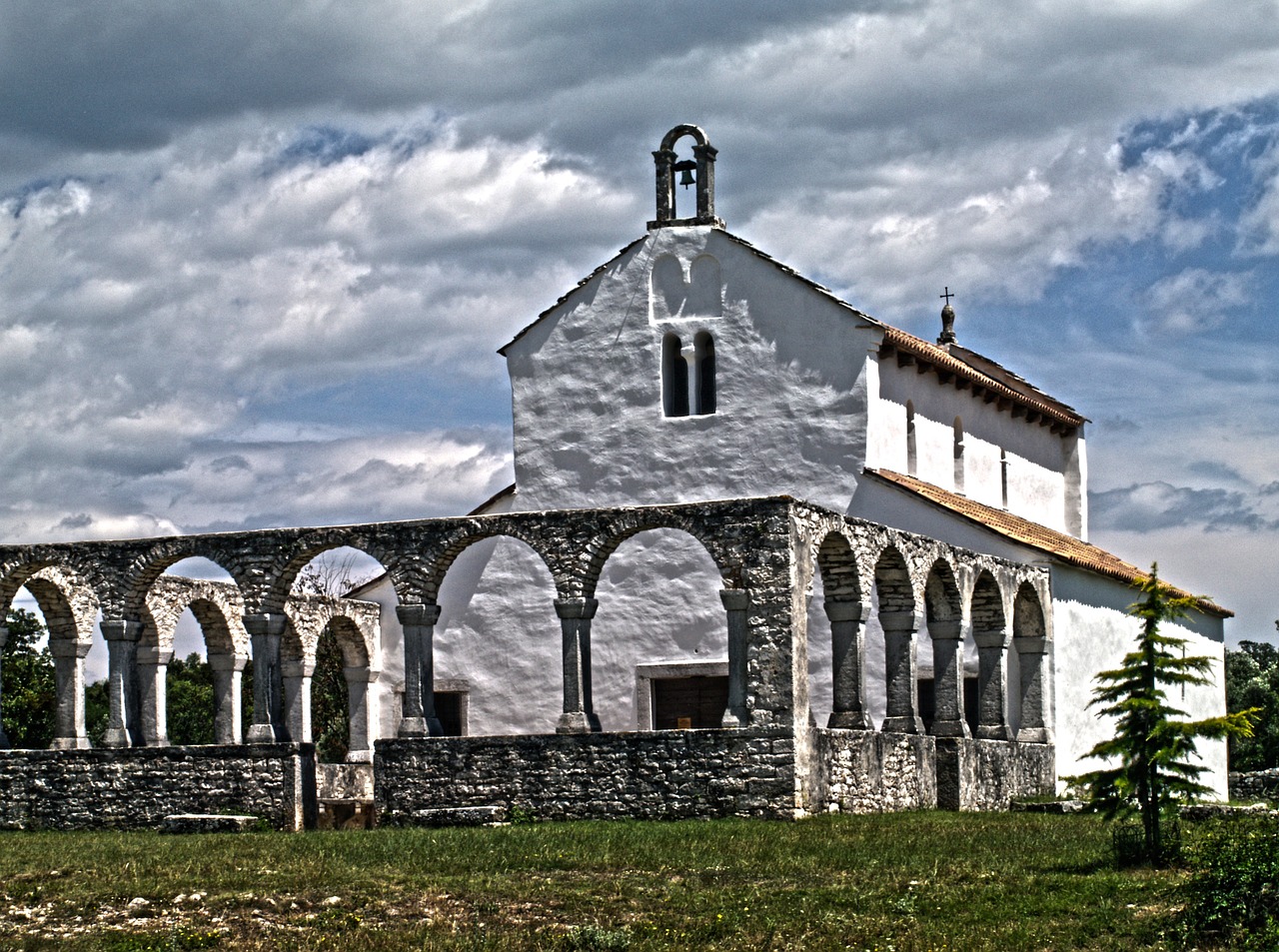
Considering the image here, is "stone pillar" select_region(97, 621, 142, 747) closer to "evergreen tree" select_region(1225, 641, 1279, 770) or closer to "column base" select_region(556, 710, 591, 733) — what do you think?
"column base" select_region(556, 710, 591, 733)

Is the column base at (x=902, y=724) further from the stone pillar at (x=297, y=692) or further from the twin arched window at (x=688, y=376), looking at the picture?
the stone pillar at (x=297, y=692)

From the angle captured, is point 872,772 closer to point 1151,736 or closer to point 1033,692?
point 1033,692

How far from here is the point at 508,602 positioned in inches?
1384

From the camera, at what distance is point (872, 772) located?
87.4ft

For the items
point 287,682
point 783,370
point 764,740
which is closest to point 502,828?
point 764,740

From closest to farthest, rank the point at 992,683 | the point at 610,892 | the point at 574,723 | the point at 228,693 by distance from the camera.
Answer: the point at 610,892
the point at 574,723
the point at 992,683
the point at 228,693

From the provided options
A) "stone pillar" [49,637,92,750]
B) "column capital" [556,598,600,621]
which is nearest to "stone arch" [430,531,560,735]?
"stone pillar" [49,637,92,750]

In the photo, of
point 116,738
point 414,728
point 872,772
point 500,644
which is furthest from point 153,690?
point 872,772

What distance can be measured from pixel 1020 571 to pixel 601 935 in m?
17.0

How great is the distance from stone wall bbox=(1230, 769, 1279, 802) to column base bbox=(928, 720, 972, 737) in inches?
239

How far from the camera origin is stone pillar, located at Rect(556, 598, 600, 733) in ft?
88.0

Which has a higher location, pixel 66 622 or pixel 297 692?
pixel 66 622

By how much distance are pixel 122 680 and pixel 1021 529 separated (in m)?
16.5

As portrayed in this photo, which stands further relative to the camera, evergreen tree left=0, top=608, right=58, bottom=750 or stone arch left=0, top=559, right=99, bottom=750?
evergreen tree left=0, top=608, right=58, bottom=750
